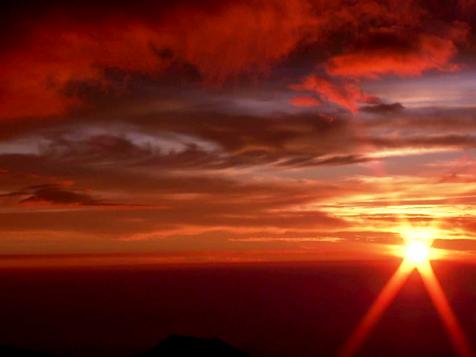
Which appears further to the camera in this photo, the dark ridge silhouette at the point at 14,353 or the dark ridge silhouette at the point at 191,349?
the dark ridge silhouette at the point at 14,353

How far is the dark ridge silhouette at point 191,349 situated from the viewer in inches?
2586

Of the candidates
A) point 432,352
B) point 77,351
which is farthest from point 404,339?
point 77,351

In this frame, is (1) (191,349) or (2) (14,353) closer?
(1) (191,349)

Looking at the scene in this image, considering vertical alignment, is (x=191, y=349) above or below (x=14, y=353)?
below

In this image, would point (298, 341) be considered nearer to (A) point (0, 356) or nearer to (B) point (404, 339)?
(B) point (404, 339)

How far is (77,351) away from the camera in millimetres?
178000

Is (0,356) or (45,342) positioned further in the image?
(45,342)

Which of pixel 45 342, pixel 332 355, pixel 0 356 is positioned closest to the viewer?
pixel 0 356

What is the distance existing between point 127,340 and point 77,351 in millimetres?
23940

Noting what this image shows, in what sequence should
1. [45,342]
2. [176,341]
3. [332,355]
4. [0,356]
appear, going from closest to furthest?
[0,356] < [176,341] < [332,355] < [45,342]

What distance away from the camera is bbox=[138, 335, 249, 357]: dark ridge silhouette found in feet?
216

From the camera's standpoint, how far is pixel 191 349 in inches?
2616

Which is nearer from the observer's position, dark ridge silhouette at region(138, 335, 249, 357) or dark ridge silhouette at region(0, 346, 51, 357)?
dark ridge silhouette at region(138, 335, 249, 357)

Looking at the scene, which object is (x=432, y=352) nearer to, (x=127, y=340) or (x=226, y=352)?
(x=127, y=340)
